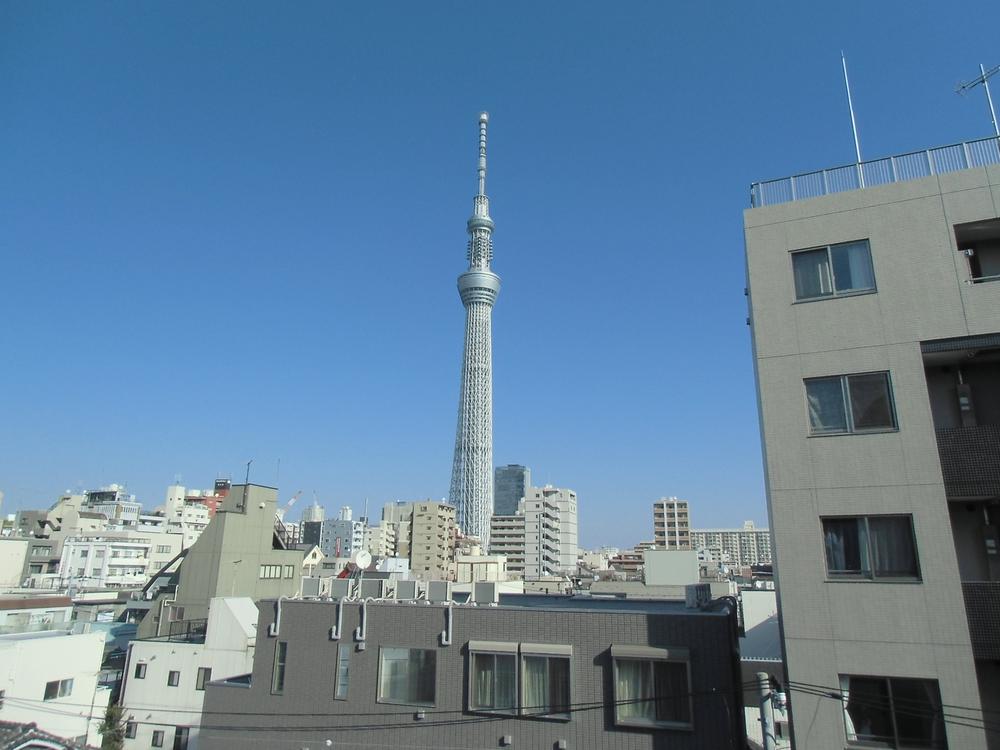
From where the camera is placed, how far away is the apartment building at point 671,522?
133 metres

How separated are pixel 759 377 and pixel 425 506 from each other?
87.7 metres

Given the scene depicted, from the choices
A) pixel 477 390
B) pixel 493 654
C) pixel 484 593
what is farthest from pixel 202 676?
pixel 477 390

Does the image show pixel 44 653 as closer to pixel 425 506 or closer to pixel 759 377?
pixel 759 377

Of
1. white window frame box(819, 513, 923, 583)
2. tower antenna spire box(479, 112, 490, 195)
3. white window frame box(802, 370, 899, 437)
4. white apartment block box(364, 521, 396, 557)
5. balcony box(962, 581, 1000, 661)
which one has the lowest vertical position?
balcony box(962, 581, 1000, 661)

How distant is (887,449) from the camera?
359 inches

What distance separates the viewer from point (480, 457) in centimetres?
13462

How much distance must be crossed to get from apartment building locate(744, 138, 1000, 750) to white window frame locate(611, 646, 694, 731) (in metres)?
1.91

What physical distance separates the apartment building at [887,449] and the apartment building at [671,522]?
426 ft

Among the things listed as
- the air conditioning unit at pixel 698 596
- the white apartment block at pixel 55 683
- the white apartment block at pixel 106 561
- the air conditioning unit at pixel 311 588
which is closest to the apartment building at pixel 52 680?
the white apartment block at pixel 55 683

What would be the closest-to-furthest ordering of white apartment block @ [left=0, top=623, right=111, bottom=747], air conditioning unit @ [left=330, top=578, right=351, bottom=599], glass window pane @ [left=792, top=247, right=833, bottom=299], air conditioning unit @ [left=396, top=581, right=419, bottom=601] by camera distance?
glass window pane @ [left=792, top=247, right=833, bottom=299] < air conditioning unit @ [left=396, top=581, right=419, bottom=601] < air conditioning unit @ [left=330, top=578, right=351, bottom=599] < white apartment block @ [left=0, top=623, right=111, bottom=747]

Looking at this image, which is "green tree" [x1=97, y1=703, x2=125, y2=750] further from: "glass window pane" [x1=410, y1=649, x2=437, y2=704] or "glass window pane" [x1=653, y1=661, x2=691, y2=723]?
"glass window pane" [x1=653, y1=661, x2=691, y2=723]

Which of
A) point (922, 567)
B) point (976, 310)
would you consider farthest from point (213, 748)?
point (976, 310)

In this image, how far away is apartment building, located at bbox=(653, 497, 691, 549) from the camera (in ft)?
436

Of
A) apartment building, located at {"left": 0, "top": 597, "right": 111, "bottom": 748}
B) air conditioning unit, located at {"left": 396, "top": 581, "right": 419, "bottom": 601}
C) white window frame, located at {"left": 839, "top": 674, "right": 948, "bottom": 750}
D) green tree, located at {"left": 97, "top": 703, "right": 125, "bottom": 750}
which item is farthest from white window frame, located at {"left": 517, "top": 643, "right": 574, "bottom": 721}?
green tree, located at {"left": 97, "top": 703, "right": 125, "bottom": 750}
